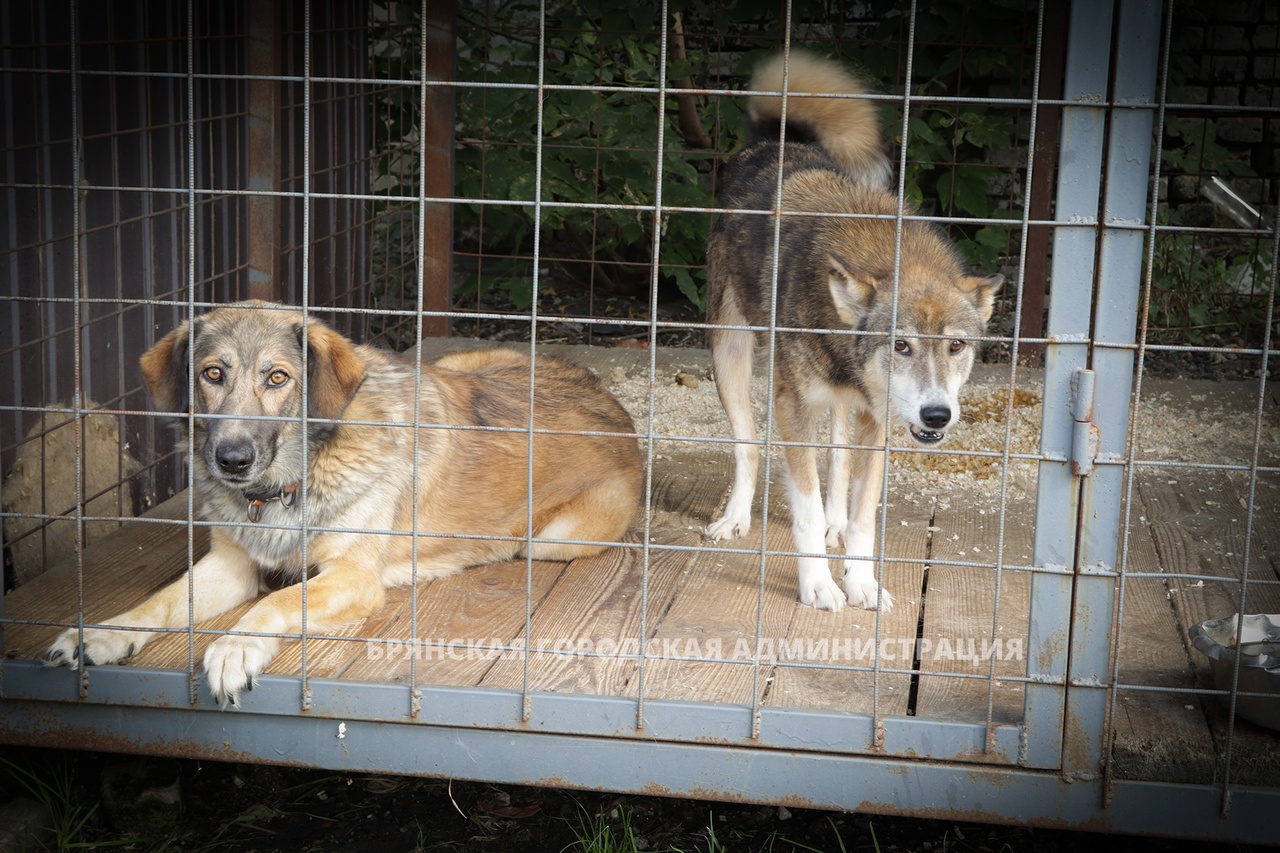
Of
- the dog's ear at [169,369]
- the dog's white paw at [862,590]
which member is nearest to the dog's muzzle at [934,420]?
the dog's white paw at [862,590]

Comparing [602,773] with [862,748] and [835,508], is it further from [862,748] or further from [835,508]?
[835,508]

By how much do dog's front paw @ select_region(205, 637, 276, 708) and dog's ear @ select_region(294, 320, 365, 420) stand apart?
0.67 m

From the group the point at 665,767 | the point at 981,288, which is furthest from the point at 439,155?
the point at 665,767

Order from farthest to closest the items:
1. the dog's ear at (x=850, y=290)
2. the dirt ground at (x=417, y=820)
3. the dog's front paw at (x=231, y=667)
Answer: the dog's ear at (x=850, y=290), the dirt ground at (x=417, y=820), the dog's front paw at (x=231, y=667)

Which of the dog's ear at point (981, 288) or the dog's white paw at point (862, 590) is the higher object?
the dog's ear at point (981, 288)

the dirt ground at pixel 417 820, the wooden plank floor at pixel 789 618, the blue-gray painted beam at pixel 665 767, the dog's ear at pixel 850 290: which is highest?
the dog's ear at pixel 850 290

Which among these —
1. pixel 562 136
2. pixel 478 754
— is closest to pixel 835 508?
pixel 478 754

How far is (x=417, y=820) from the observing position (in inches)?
146

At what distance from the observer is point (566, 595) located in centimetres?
373

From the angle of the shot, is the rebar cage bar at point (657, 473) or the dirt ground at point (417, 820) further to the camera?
the dirt ground at point (417, 820)

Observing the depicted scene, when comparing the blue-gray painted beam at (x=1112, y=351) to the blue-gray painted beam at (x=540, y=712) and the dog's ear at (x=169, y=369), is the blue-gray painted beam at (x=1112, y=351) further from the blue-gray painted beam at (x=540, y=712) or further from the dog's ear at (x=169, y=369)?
the dog's ear at (x=169, y=369)

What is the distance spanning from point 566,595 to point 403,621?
19.6 inches

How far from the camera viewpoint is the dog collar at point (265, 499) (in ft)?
11.4

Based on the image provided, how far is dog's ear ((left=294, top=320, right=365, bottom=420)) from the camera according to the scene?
133 inches
